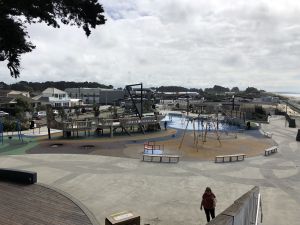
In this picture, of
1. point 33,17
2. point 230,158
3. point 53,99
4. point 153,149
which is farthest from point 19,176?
point 53,99

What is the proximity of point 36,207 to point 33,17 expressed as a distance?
27.7 feet

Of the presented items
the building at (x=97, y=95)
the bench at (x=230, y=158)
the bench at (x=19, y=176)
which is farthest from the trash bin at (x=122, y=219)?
the building at (x=97, y=95)

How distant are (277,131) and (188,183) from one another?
31507mm

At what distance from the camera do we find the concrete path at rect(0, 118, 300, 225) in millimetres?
15039

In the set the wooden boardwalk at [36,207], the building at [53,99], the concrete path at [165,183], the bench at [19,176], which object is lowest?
the concrete path at [165,183]

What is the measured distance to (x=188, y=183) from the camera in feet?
64.3

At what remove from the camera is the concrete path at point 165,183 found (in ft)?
49.3

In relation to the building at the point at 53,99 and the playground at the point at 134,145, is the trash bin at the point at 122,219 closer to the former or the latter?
the playground at the point at 134,145

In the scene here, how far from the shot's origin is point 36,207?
13.5m

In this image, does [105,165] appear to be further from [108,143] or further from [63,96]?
[63,96]

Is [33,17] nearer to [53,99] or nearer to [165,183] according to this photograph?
[165,183]

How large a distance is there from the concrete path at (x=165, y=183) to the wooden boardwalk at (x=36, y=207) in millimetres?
1218

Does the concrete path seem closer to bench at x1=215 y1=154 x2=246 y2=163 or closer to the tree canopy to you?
bench at x1=215 y1=154 x2=246 y2=163

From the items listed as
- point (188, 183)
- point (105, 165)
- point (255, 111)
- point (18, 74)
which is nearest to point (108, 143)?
point (105, 165)
